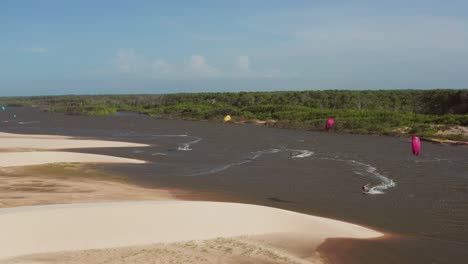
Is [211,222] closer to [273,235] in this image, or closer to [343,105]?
[273,235]

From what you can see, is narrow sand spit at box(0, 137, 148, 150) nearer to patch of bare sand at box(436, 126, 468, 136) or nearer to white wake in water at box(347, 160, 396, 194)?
white wake in water at box(347, 160, 396, 194)

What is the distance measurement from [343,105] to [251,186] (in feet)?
209

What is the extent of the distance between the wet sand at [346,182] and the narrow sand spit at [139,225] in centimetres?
146

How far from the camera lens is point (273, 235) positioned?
1383 centimetres

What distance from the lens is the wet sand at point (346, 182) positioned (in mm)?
→ 13781

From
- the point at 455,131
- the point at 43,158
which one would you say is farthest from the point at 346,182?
the point at 455,131

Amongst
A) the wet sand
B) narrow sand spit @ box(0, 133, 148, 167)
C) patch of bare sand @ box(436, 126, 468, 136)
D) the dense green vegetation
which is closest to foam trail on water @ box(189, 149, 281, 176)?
the wet sand

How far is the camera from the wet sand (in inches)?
543

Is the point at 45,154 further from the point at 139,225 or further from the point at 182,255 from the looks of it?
the point at 182,255

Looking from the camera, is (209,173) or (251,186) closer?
(251,186)

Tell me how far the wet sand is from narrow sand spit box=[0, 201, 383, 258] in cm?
146

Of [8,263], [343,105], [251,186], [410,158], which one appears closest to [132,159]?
[251,186]

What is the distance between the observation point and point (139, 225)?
1288 cm

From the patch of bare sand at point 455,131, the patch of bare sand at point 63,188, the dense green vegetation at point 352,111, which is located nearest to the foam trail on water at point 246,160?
the patch of bare sand at point 63,188
